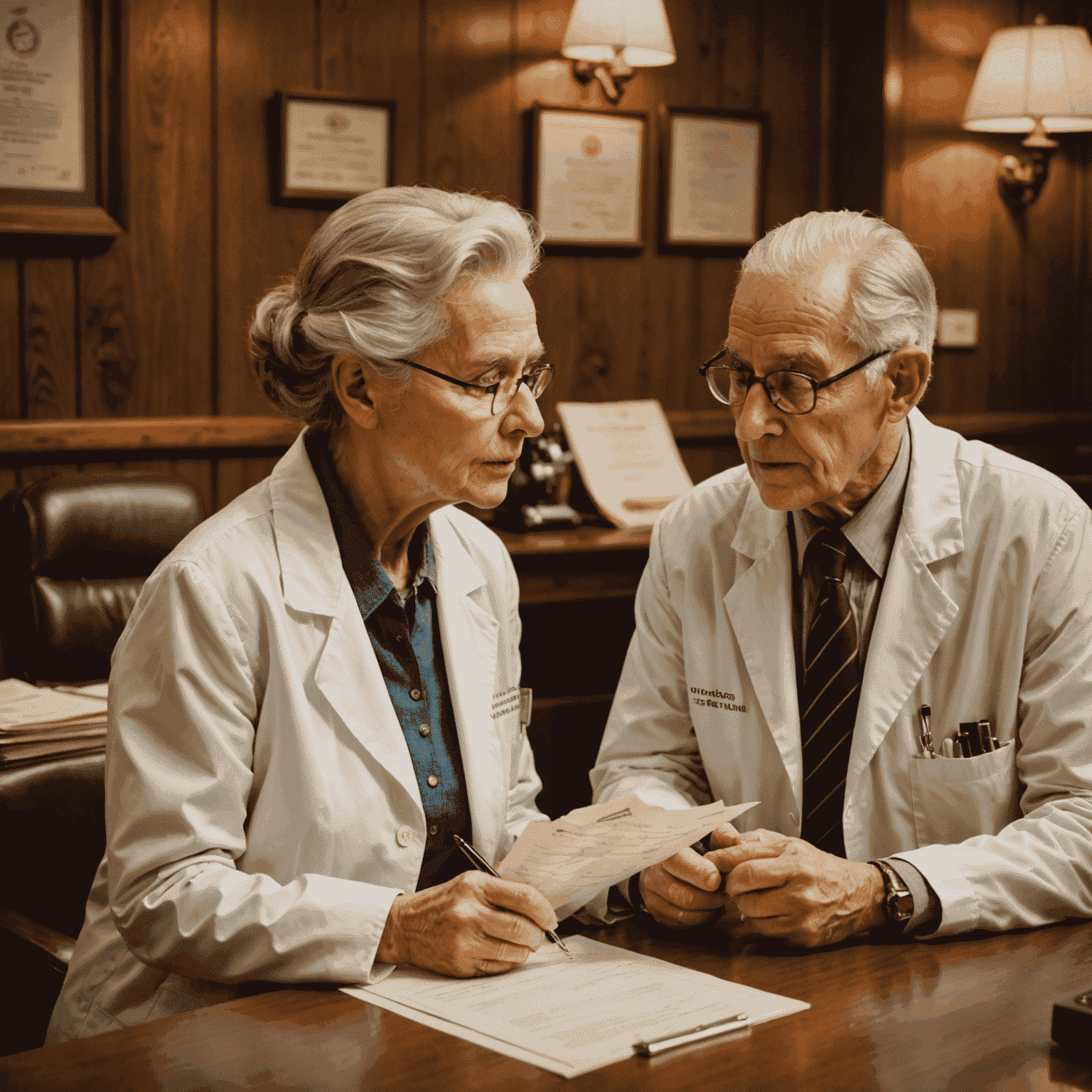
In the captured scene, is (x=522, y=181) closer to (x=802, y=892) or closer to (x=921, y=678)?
(x=921, y=678)

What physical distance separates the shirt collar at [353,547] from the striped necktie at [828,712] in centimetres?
51

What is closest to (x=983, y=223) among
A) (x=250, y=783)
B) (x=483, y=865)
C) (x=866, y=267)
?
(x=866, y=267)

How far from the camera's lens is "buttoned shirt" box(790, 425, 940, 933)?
1838 mm

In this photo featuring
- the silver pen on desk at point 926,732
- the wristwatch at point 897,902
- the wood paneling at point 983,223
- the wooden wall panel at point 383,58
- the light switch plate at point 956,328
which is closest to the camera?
the wristwatch at point 897,902

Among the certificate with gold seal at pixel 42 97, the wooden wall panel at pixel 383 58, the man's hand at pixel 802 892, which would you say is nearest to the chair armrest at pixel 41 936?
the man's hand at pixel 802 892

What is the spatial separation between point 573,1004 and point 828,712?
646 millimetres

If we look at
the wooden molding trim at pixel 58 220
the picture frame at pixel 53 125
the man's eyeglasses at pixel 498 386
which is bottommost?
the man's eyeglasses at pixel 498 386

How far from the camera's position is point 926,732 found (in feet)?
5.73

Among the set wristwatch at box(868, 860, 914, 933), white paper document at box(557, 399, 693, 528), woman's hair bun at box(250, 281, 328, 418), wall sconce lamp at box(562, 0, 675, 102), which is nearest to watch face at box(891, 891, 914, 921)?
wristwatch at box(868, 860, 914, 933)

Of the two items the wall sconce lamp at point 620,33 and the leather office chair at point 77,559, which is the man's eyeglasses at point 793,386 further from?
the wall sconce lamp at point 620,33

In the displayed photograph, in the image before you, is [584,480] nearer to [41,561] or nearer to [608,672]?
[608,672]

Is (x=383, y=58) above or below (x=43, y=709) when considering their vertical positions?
above

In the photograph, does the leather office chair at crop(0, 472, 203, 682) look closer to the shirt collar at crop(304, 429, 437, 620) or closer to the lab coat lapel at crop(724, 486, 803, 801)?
the shirt collar at crop(304, 429, 437, 620)

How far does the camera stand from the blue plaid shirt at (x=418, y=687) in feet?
5.44
